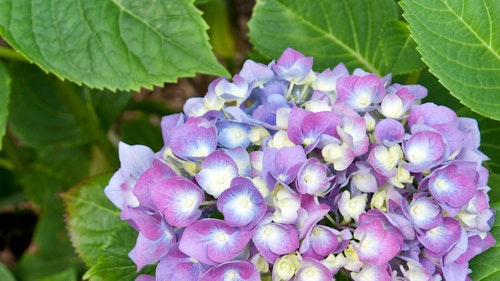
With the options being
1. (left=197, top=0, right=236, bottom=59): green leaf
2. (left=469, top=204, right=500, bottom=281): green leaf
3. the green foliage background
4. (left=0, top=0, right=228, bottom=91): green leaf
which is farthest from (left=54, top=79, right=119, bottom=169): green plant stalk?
(left=469, top=204, right=500, bottom=281): green leaf

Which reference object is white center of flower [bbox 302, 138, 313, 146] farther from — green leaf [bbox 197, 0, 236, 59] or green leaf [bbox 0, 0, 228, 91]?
green leaf [bbox 197, 0, 236, 59]

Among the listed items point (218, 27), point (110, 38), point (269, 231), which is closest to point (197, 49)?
point (110, 38)

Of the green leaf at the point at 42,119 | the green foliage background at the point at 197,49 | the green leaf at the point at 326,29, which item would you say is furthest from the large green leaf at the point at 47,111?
the green leaf at the point at 326,29

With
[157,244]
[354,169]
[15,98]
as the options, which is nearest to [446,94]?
[354,169]

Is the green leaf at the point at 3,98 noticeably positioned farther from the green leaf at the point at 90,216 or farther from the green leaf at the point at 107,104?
the green leaf at the point at 107,104

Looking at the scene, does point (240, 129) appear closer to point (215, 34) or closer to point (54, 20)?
point (54, 20)

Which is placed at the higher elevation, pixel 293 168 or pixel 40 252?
pixel 293 168

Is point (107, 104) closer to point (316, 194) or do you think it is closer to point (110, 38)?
point (110, 38)
